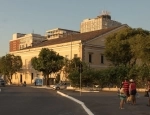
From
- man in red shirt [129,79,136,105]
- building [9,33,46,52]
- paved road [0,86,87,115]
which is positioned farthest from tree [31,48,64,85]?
building [9,33,46,52]

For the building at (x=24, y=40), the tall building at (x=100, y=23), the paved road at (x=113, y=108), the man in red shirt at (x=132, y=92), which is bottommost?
the paved road at (x=113, y=108)

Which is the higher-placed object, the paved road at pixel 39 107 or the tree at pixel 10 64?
the tree at pixel 10 64

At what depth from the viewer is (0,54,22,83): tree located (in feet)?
281

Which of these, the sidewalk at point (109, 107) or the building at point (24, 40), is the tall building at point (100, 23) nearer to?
the building at point (24, 40)

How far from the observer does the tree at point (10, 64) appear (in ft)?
281

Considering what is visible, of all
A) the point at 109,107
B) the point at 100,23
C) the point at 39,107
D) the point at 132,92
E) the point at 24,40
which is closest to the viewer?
the point at 39,107

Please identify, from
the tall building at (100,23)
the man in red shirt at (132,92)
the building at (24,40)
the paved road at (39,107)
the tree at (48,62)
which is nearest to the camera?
the paved road at (39,107)

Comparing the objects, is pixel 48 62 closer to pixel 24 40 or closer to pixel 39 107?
pixel 39 107

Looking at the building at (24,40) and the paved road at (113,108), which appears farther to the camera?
the building at (24,40)

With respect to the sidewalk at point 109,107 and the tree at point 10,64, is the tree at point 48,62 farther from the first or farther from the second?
the sidewalk at point 109,107

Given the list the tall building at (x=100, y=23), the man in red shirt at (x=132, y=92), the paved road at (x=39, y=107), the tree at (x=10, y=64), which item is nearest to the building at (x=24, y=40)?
the tall building at (x=100, y=23)

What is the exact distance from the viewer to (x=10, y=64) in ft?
283

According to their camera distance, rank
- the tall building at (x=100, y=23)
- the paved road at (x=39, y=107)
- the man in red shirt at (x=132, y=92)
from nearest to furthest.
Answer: the paved road at (x=39, y=107) → the man in red shirt at (x=132, y=92) → the tall building at (x=100, y=23)

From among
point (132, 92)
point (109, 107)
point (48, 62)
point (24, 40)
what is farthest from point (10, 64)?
point (24, 40)
